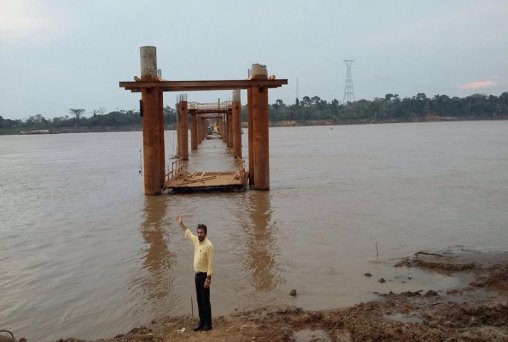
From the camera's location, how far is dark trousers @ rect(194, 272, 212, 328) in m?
7.13

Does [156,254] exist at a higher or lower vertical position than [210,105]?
lower

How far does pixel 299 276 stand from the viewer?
10250mm

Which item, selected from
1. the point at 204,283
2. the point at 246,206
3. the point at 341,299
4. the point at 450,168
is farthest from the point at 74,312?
the point at 450,168

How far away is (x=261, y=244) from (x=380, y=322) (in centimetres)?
609

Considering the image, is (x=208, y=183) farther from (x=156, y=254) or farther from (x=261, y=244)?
(x=156, y=254)

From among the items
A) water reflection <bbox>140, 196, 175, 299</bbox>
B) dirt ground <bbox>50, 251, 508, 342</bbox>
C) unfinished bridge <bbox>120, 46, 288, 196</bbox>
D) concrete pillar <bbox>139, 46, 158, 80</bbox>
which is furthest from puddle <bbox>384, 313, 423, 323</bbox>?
concrete pillar <bbox>139, 46, 158, 80</bbox>

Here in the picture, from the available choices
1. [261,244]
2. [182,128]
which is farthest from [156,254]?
[182,128]

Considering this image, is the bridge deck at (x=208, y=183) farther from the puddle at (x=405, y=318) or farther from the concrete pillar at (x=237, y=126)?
the concrete pillar at (x=237, y=126)

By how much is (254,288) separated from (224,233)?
490cm

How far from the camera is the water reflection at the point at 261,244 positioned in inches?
400

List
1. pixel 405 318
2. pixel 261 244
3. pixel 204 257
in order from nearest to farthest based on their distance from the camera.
Answer: 1. pixel 204 257
2. pixel 405 318
3. pixel 261 244

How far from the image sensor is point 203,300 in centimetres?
713

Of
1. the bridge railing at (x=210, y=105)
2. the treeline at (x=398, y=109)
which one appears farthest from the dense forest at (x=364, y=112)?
the bridge railing at (x=210, y=105)

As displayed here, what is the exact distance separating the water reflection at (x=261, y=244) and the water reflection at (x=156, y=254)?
1.70 m
